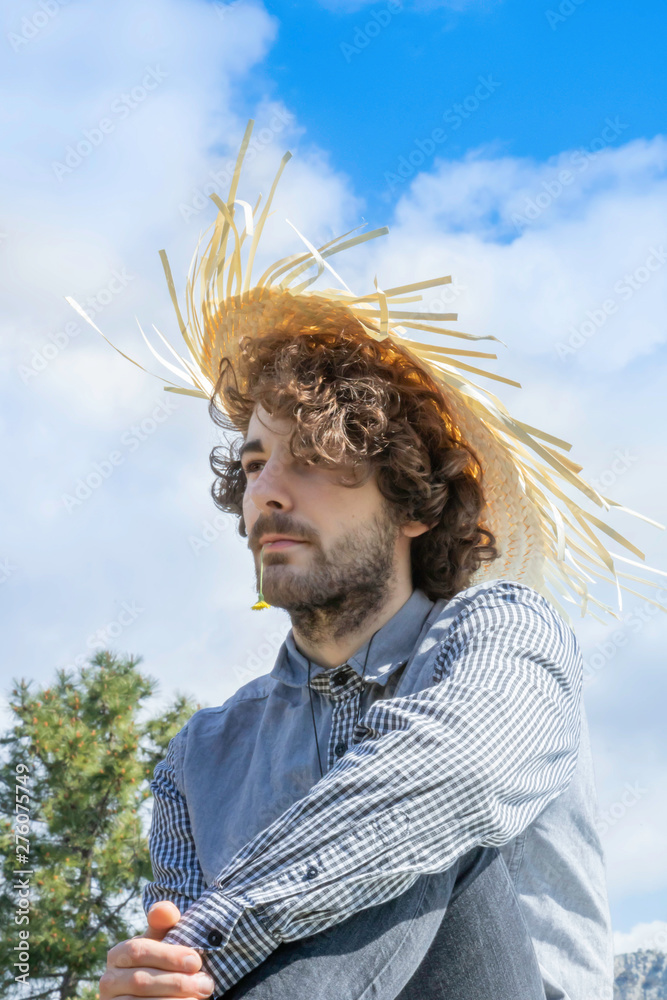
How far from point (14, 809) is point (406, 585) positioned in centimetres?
553

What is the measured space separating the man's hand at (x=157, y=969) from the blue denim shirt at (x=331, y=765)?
0.75m

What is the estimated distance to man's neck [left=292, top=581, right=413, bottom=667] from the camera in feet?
7.51

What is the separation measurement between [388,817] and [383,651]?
3.01 feet

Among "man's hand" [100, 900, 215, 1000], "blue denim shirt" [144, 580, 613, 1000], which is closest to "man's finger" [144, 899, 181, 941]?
"man's hand" [100, 900, 215, 1000]

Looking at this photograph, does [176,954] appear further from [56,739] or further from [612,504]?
[56,739]

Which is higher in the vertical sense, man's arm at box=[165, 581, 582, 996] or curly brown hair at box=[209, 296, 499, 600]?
curly brown hair at box=[209, 296, 499, 600]

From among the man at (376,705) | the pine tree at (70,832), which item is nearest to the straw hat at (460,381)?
the man at (376,705)

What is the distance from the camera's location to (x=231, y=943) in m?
1.25

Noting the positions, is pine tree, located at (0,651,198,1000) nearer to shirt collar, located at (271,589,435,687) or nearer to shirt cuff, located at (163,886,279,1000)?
shirt collar, located at (271,589,435,687)

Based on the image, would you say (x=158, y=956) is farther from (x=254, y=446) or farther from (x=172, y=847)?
(x=254, y=446)

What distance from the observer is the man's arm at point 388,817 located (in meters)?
1.26

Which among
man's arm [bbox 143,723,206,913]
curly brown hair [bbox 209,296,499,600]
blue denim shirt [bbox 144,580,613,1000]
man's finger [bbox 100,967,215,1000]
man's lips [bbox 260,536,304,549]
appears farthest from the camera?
curly brown hair [bbox 209,296,499,600]

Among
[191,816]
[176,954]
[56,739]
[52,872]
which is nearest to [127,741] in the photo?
[56,739]
